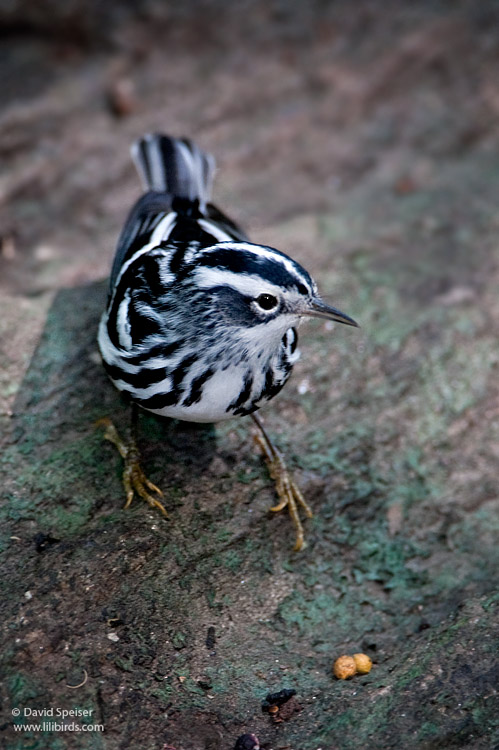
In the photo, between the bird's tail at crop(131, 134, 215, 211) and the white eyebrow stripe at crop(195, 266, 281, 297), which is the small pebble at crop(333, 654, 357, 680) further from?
the bird's tail at crop(131, 134, 215, 211)

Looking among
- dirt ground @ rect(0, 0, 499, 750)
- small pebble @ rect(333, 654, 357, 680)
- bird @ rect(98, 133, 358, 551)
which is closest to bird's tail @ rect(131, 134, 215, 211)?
dirt ground @ rect(0, 0, 499, 750)

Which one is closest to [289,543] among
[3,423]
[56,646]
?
[56,646]

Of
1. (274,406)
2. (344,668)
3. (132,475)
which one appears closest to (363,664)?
(344,668)

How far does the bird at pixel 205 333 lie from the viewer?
353 centimetres

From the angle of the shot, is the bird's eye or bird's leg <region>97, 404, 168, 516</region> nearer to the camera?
the bird's eye

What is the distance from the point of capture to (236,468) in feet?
14.0

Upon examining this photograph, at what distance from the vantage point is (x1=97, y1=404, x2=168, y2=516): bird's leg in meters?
3.91

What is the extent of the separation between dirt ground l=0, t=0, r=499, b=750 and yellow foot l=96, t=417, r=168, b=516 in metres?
0.06

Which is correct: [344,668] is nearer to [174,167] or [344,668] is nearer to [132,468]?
[132,468]

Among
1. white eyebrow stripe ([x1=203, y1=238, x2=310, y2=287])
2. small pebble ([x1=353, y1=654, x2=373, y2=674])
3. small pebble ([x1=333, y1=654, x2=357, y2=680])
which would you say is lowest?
small pebble ([x1=333, y1=654, x2=357, y2=680])

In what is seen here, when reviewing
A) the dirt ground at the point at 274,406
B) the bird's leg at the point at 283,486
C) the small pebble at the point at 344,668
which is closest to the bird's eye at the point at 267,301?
the bird's leg at the point at 283,486

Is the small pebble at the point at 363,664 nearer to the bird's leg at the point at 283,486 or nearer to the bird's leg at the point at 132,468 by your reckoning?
the bird's leg at the point at 283,486

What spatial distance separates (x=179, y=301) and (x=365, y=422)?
1.51 metres

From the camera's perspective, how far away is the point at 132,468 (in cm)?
398
